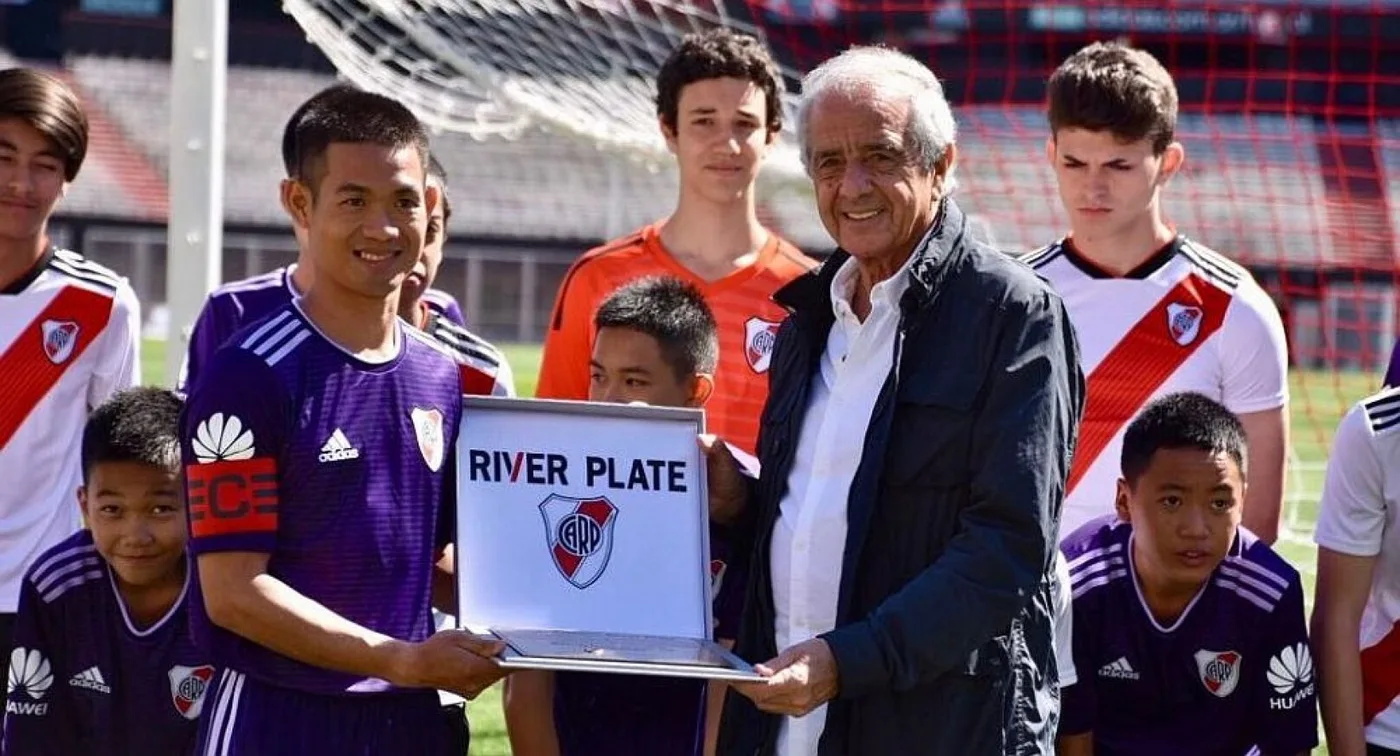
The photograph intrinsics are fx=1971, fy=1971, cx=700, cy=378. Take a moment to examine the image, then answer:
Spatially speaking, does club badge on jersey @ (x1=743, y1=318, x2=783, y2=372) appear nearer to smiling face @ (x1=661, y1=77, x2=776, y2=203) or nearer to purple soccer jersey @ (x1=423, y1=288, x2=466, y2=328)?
smiling face @ (x1=661, y1=77, x2=776, y2=203)

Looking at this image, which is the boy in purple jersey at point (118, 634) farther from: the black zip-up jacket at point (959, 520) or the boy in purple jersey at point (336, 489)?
the black zip-up jacket at point (959, 520)

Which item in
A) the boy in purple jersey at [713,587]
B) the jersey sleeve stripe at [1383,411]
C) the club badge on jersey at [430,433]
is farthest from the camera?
the jersey sleeve stripe at [1383,411]

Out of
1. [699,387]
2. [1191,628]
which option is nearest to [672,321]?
[699,387]

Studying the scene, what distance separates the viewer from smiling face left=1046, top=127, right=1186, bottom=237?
3.92 meters

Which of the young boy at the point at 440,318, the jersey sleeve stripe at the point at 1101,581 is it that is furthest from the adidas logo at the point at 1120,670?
the young boy at the point at 440,318

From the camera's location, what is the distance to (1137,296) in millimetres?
3975

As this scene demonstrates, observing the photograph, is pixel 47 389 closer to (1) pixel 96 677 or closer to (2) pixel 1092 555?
(1) pixel 96 677

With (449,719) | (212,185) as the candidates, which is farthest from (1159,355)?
(212,185)

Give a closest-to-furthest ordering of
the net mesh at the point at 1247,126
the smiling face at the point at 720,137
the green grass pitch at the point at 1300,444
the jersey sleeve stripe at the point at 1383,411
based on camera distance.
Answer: the jersey sleeve stripe at the point at 1383,411
the smiling face at the point at 720,137
the green grass pitch at the point at 1300,444
the net mesh at the point at 1247,126

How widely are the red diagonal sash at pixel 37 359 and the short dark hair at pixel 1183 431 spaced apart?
2161mm

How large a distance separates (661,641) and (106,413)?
1446mm

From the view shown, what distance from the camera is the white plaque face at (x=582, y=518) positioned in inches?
109

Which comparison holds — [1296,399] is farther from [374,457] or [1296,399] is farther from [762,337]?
[374,457]

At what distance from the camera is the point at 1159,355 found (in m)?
3.98
